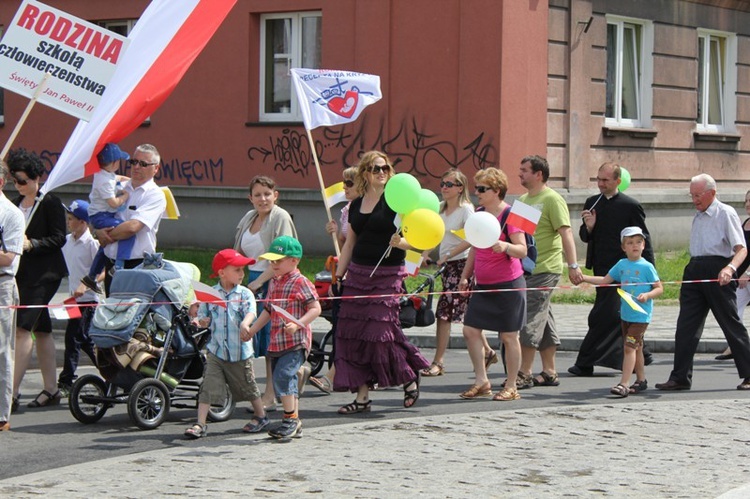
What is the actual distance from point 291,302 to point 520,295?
2172 millimetres

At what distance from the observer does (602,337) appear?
38.0ft

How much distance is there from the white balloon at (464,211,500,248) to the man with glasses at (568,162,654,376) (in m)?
2.00

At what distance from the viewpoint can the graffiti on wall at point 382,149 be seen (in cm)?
2045

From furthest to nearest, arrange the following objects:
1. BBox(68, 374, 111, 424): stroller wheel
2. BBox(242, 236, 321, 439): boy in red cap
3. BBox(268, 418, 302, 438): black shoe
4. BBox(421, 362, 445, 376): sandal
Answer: BBox(421, 362, 445, 376): sandal < BBox(68, 374, 111, 424): stroller wheel < BBox(242, 236, 321, 439): boy in red cap < BBox(268, 418, 302, 438): black shoe

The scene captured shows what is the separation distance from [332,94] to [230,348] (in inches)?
170

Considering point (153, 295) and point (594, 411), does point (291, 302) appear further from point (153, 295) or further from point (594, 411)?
point (594, 411)

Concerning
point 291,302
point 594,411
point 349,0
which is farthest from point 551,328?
point 349,0

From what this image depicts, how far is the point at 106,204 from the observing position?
1017cm

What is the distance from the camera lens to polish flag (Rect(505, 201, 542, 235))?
33.3 ft

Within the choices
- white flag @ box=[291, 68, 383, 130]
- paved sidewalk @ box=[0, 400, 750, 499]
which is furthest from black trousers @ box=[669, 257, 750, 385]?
white flag @ box=[291, 68, 383, 130]

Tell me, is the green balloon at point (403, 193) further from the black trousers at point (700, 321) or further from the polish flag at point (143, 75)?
the black trousers at point (700, 321)

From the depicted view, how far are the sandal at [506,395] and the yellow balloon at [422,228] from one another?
1.48m

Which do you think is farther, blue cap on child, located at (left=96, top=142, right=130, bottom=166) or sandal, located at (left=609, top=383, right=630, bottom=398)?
sandal, located at (left=609, top=383, right=630, bottom=398)

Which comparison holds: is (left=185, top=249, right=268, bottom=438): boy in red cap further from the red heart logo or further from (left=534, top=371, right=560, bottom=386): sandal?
the red heart logo
